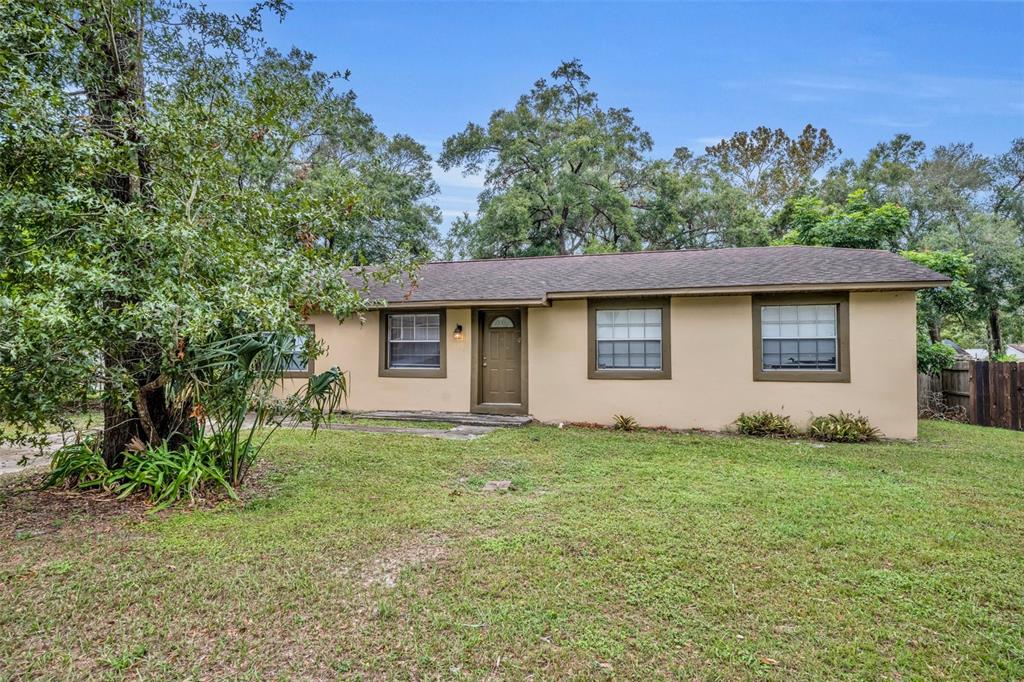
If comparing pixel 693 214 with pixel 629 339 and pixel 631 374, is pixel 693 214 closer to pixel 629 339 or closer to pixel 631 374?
pixel 629 339

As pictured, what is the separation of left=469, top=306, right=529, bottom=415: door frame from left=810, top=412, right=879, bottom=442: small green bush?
4752 millimetres

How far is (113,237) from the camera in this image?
12.9ft

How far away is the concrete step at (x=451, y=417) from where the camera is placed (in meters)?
8.91

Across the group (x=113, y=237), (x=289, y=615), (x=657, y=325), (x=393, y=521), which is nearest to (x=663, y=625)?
(x=289, y=615)

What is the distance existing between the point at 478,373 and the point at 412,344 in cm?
150

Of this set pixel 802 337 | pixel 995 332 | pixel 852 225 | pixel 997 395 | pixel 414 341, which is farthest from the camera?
pixel 995 332

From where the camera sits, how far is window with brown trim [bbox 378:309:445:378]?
9906 mm

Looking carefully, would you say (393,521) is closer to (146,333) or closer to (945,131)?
(146,333)

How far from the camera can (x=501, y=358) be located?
9.70m

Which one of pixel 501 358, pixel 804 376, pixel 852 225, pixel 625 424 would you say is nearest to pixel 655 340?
pixel 625 424

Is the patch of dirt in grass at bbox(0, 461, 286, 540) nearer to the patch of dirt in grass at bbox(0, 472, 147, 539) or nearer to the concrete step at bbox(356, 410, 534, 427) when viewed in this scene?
the patch of dirt in grass at bbox(0, 472, 147, 539)

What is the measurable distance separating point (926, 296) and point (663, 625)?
14147 millimetres

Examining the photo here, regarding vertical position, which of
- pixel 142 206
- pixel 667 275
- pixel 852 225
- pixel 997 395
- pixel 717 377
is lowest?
pixel 997 395

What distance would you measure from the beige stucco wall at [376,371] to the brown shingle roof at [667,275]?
2.52ft
